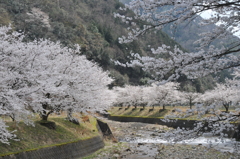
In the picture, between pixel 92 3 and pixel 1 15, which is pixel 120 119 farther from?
pixel 92 3

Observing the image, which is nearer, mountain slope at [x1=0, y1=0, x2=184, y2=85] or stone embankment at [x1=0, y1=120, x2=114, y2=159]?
stone embankment at [x1=0, y1=120, x2=114, y2=159]

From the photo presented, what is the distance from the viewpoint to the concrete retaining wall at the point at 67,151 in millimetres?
9626

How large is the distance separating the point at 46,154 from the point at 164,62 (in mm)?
8532

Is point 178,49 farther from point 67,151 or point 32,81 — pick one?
point 67,151

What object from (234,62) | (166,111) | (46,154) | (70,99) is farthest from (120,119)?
(234,62)

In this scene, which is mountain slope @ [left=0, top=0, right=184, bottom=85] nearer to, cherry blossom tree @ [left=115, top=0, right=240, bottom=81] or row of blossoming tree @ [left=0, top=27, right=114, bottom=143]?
row of blossoming tree @ [left=0, top=27, right=114, bottom=143]

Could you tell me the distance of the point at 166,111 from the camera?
40406 mm

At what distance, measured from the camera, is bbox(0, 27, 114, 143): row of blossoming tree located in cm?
770

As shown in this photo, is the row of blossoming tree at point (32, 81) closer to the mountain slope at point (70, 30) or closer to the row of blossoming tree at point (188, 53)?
the row of blossoming tree at point (188, 53)

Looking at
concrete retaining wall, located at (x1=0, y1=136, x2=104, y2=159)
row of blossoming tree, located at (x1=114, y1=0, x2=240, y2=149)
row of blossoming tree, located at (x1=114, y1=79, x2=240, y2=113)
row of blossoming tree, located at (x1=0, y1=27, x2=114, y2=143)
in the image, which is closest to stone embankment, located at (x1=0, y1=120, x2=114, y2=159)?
concrete retaining wall, located at (x1=0, y1=136, x2=104, y2=159)

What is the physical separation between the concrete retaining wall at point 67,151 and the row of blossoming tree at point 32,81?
1.14 meters

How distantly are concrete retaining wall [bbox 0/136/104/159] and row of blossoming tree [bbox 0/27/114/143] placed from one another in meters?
1.14

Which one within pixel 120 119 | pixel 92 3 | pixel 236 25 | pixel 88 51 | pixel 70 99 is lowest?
pixel 120 119

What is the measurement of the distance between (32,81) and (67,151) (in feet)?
16.4
